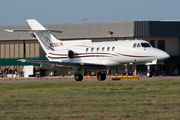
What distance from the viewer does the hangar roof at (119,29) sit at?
5028 centimetres

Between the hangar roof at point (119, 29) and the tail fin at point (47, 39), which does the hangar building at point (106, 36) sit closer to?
the hangar roof at point (119, 29)

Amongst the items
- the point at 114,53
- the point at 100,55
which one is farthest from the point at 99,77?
the point at 114,53

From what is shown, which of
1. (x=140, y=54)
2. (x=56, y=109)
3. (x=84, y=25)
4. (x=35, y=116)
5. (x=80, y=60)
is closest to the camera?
(x=35, y=116)

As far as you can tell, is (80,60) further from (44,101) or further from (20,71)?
(20,71)

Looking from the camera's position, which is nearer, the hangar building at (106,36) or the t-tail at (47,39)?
the t-tail at (47,39)

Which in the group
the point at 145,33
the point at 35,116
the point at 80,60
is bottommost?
the point at 35,116

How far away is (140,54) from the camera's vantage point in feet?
91.6

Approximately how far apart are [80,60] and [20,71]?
27.7 meters

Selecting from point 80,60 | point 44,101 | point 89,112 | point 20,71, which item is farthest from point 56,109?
point 20,71

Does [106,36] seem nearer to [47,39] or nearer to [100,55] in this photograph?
[47,39]

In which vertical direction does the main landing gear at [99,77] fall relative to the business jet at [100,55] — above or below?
below

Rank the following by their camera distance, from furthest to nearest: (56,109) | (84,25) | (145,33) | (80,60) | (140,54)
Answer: (84,25), (145,33), (80,60), (140,54), (56,109)

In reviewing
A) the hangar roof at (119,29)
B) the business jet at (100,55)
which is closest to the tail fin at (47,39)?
the business jet at (100,55)

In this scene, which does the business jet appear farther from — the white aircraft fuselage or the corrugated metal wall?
the corrugated metal wall
